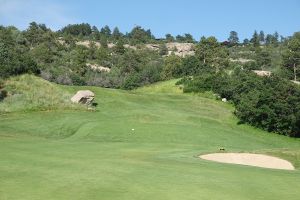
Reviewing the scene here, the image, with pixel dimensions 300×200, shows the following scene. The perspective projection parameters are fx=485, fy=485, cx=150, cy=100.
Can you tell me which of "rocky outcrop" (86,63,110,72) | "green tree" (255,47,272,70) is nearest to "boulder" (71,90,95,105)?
"rocky outcrop" (86,63,110,72)

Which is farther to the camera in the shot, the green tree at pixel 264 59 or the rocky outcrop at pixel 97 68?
the green tree at pixel 264 59

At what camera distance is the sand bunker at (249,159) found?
23016mm

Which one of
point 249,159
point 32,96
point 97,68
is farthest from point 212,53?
point 249,159

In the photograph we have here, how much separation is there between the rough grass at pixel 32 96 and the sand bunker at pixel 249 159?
2591 cm

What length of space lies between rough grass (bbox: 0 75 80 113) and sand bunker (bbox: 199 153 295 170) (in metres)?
25.9

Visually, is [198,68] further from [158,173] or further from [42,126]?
[158,173]

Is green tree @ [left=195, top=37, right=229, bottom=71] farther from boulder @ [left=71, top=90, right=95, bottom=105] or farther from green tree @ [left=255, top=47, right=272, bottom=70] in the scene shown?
boulder @ [left=71, top=90, right=95, bottom=105]

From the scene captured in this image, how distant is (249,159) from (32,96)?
30.5m

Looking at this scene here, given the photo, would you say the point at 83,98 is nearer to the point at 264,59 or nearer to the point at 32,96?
the point at 32,96

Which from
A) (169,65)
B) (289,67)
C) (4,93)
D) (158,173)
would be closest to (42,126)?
(4,93)

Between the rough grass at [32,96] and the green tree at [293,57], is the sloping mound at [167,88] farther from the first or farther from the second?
the green tree at [293,57]

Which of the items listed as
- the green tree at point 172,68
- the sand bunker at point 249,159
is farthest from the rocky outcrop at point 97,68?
the sand bunker at point 249,159

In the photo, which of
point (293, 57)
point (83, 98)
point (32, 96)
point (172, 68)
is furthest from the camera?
point (293, 57)

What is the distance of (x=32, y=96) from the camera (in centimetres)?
4919
